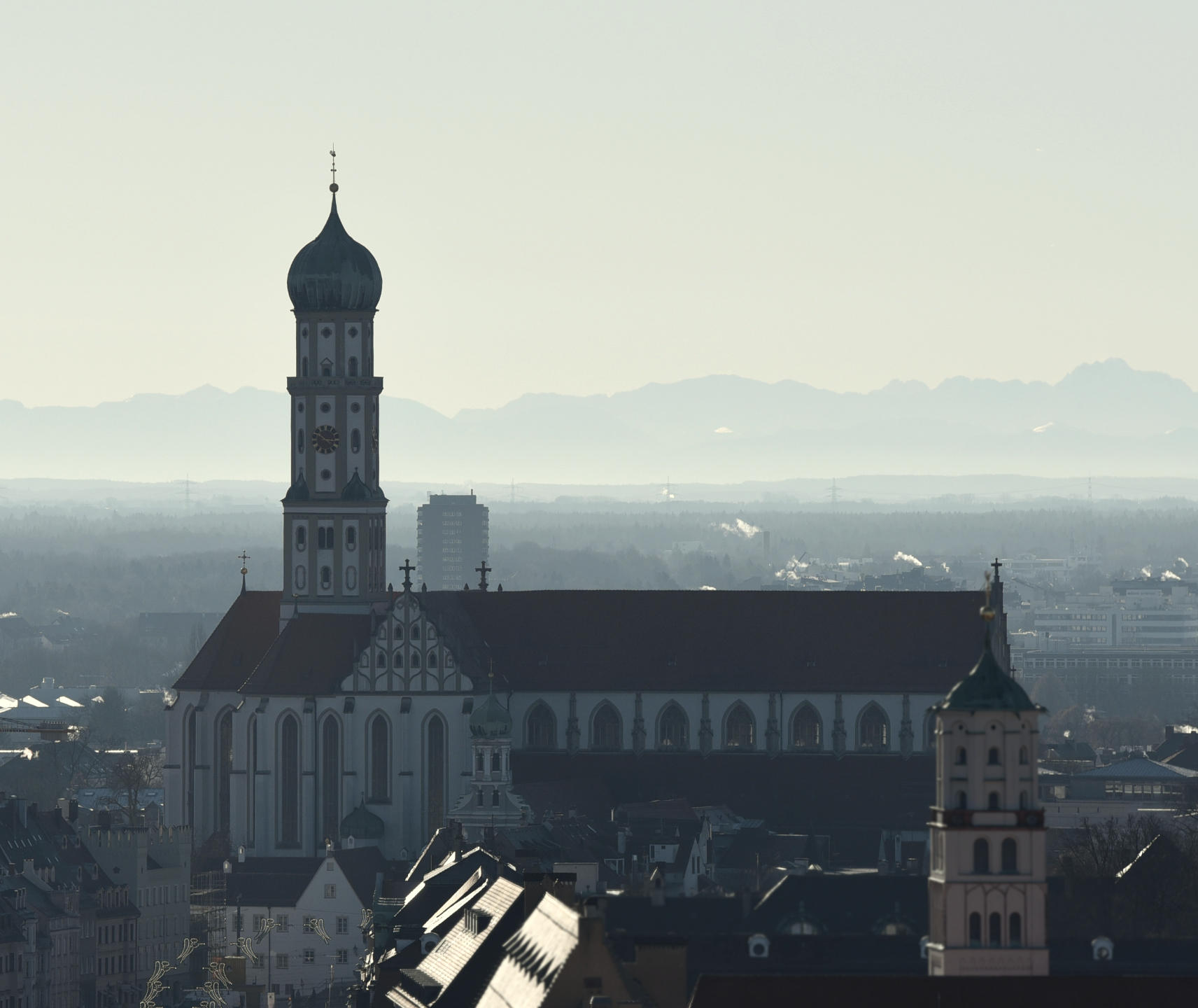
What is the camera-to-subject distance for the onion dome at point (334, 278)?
16200 centimetres

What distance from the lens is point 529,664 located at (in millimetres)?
161000

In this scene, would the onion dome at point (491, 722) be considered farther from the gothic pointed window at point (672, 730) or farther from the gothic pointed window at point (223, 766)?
the gothic pointed window at point (223, 766)

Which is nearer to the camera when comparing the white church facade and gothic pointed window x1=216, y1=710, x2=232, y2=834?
the white church facade

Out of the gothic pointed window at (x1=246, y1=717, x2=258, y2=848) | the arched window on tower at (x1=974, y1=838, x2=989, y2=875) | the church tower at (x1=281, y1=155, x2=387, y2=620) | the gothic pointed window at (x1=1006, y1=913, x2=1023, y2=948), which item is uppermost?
the church tower at (x1=281, y1=155, x2=387, y2=620)

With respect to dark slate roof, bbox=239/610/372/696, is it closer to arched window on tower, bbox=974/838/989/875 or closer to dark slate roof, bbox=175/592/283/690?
dark slate roof, bbox=175/592/283/690

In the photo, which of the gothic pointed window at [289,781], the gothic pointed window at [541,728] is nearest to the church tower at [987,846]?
the gothic pointed window at [289,781]

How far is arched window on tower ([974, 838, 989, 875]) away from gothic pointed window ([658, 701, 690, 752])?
76.5 metres

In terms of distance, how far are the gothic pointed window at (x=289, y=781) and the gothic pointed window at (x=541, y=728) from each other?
9844 mm

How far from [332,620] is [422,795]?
8.47 meters

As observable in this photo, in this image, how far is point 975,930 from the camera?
8331 cm

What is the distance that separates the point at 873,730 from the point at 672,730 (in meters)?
8.39

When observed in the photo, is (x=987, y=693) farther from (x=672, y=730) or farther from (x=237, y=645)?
(x=237, y=645)

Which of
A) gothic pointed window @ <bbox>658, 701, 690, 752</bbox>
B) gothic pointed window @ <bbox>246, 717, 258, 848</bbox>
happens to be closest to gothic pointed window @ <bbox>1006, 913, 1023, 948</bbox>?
gothic pointed window @ <bbox>658, 701, 690, 752</bbox>

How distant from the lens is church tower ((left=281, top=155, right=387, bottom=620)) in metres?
160
